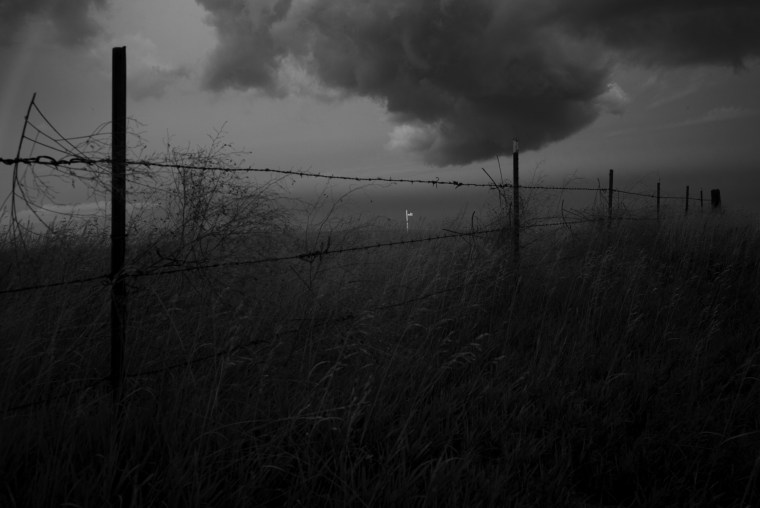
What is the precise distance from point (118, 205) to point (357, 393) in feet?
4.37

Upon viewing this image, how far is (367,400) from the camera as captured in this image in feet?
7.52

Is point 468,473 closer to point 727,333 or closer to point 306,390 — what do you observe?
point 306,390

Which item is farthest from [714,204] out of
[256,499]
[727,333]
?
[256,499]

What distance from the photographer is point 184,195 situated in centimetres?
367

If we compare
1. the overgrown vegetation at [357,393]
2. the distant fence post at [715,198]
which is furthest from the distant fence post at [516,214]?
the distant fence post at [715,198]

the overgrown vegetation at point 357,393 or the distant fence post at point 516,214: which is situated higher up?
the distant fence post at point 516,214

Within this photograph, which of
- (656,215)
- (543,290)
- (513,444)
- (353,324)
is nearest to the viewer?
(513,444)

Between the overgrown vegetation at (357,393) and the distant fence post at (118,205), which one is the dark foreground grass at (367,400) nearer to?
the overgrown vegetation at (357,393)

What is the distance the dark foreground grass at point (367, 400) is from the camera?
67.7 inches

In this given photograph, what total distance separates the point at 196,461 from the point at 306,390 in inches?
27.0

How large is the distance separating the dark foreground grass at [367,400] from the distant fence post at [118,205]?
119 mm

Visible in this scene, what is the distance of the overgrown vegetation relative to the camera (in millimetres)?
1729

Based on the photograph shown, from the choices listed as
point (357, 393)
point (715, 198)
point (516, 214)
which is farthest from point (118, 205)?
point (715, 198)

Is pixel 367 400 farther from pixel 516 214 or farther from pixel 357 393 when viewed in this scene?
pixel 516 214
